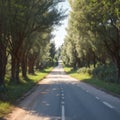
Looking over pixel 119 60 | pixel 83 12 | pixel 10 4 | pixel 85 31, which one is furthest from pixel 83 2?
pixel 10 4

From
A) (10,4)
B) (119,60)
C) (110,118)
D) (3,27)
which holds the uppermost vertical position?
(10,4)

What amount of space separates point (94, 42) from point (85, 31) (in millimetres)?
2285

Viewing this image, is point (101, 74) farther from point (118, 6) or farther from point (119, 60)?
point (118, 6)

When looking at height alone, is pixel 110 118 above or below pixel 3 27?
below

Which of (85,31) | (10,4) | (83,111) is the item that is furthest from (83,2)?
(83,111)

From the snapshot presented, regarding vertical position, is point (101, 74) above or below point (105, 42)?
below

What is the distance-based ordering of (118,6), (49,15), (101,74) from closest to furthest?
(118,6) → (49,15) → (101,74)

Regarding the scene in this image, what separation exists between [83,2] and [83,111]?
22.5m

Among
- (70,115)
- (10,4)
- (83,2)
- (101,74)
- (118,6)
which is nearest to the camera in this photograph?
(70,115)

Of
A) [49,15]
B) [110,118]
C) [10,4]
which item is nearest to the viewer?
[110,118]

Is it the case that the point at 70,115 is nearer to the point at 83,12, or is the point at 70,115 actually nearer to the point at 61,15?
the point at 61,15

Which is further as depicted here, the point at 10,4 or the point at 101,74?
the point at 101,74

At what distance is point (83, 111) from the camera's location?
15992 millimetres

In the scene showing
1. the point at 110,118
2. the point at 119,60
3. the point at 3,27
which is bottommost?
the point at 110,118
